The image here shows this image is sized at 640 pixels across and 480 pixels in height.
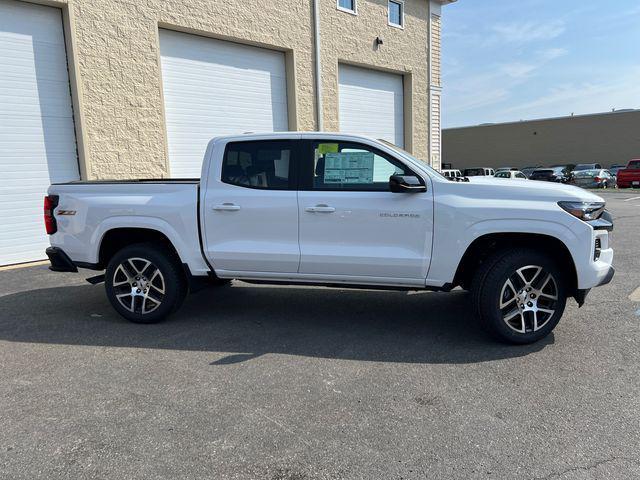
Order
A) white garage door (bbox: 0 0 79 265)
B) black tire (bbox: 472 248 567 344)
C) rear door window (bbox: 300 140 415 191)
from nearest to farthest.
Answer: black tire (bbox: 472 248 567 344)
rear door window (bbox: 300 140 415 191)
white garage door (bbox: 0 0 79 265)

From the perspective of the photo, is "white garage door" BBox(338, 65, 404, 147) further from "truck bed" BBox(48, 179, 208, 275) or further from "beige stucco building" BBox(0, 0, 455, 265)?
"truck bed" BBox(48, 179, 208, 275)

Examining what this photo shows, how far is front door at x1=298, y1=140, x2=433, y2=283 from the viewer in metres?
4.35

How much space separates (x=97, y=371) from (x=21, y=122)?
6.63 meters

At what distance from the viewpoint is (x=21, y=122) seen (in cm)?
Answer: 860

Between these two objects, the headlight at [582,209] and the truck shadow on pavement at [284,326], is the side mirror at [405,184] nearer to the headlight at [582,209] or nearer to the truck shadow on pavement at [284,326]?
the headlight at [582,209]

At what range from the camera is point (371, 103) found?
15039 mm

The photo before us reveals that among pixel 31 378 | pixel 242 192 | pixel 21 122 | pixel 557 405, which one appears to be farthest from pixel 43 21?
pixel 557 405

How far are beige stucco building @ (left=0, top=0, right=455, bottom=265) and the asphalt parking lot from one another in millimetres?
4483

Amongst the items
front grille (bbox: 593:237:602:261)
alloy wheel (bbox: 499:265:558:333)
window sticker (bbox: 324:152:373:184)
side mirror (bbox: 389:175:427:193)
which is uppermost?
window sticker (bbox: 324:152:373:184)

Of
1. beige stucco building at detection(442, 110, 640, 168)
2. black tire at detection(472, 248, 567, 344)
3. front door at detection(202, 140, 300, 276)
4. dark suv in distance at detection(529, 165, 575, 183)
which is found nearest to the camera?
black tire at detection(472, 248, 567, 344)

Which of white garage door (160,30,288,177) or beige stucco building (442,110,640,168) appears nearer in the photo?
white garage door (160,30,288,177)

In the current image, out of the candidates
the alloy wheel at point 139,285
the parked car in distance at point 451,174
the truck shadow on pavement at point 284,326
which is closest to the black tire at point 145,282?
the alloy wheel at point 139,285

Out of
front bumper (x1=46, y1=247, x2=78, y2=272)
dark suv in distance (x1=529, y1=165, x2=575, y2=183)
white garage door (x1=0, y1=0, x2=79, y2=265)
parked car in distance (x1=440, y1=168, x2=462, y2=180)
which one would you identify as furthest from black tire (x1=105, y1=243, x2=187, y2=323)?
dark suv in distance (x1=529, y1=165, x2=575, y2=183)

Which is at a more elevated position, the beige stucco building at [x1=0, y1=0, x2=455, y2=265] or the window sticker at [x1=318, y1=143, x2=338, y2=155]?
the beige stucco building at [x1=0, y1=0, x2=455, y2=265]
